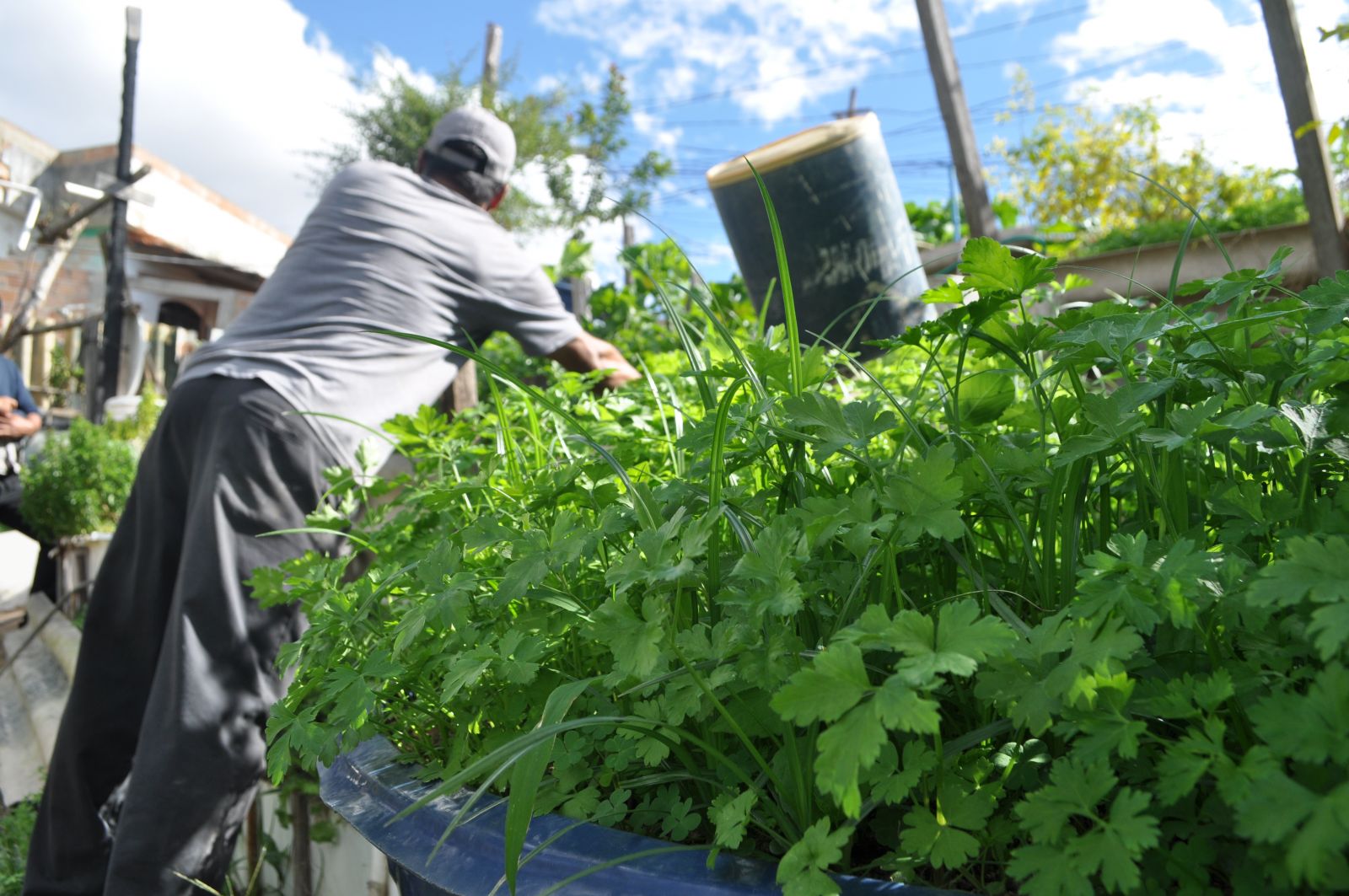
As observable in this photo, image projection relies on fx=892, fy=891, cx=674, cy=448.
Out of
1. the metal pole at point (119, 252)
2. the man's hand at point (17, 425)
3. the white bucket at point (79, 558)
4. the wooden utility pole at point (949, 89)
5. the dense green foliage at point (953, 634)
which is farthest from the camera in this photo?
the metal pole at point (119, 252)

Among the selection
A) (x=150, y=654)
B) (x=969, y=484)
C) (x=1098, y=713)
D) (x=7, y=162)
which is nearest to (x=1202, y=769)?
(x=1098, y=713)

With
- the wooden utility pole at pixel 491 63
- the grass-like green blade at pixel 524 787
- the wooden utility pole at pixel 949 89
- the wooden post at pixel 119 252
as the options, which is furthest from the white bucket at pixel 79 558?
the wooden utility pole at pixel 491 63

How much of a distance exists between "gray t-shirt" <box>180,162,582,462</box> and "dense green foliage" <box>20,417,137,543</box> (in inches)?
205

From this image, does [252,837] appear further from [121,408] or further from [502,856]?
[121,408]

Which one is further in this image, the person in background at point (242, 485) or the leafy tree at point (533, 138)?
the leafy tree at point (533, 138)

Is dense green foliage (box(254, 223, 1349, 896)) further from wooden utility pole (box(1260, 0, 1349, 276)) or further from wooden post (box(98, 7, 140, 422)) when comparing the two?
wooden post (box(98, 7, 140, 422))

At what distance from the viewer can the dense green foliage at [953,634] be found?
46 cm

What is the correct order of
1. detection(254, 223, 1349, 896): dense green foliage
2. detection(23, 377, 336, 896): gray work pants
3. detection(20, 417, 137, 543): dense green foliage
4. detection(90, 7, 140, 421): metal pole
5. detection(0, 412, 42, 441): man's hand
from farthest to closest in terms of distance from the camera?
detection(90, 7, 140, 421): metal pole, detection(20, 417, 137, 543): dense green foliage, detection(0, 412, 42, 441): man's hand, detection(23, 377, 336, 896): gray work pants, detection(254, 223, 1349, 896): dense green foliage

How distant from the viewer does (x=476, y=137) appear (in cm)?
289

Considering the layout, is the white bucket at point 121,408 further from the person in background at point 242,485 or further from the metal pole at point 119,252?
the person in background at point 242,485

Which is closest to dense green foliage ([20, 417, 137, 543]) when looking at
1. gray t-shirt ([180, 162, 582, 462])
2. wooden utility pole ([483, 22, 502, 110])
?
gray t-shirt ([180, 162, 582, 462])

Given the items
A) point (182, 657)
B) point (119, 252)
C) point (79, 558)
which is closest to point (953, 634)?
point (182, 657)

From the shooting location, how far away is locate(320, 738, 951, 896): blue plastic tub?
516mm

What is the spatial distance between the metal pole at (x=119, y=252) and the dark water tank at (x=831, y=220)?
9.42 metres
